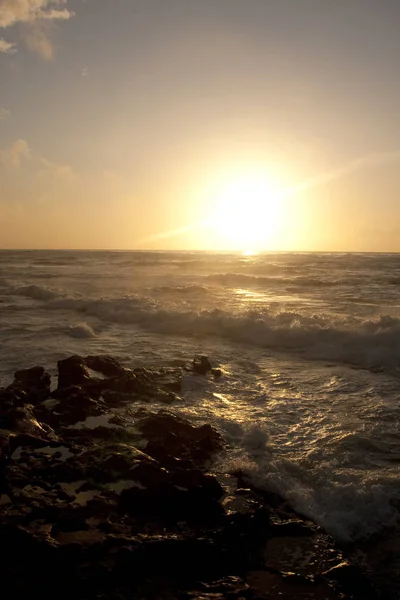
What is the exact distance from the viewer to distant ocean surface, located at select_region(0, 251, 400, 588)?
18.0 feet

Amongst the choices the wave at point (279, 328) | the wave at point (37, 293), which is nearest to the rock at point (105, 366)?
the wave at point (279, 328)

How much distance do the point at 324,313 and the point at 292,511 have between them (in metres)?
15.6

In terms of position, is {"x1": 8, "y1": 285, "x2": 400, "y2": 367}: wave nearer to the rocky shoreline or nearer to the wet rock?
the rocky shoreline

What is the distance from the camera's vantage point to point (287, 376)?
35.9 ft

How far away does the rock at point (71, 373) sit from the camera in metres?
8.91

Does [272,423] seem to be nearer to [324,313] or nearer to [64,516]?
[64,516]

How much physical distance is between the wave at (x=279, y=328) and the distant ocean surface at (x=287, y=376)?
0.14 feet

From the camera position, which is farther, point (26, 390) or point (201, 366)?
point (201, 366)

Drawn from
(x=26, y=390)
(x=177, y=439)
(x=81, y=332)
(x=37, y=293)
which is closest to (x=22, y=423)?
(x=26, y=390)

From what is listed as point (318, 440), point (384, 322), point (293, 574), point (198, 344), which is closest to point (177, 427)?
point (318, 440)

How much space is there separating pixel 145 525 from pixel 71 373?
16.6ft

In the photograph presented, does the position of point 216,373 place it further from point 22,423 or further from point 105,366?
point 22,423

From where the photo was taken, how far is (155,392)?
9.10 meters

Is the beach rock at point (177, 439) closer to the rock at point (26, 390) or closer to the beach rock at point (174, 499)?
the beach rock at point (174, 499)
